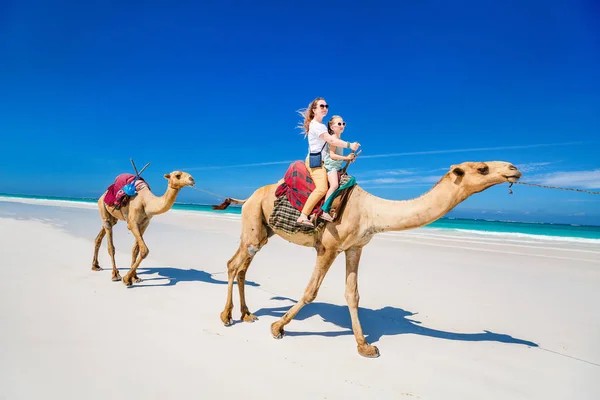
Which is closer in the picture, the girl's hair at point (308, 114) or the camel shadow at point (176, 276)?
the girl's hair at point (308, 114)

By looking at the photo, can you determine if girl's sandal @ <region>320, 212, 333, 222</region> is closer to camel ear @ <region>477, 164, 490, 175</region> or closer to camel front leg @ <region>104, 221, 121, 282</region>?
camel ear @ <region>477, 164, 490, 175</region>

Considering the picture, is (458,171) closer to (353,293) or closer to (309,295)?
(353,293)

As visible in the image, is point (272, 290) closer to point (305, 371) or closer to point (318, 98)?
point (305, 371)

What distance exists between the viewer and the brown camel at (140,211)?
6043 millimetres

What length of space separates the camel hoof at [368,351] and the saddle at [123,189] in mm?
5322

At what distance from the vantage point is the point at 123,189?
22.5 ft

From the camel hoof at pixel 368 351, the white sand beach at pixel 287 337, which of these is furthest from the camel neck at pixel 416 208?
the white sand beach at pixel 287 337

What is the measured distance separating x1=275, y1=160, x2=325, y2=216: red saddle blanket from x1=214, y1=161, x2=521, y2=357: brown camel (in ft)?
0.80

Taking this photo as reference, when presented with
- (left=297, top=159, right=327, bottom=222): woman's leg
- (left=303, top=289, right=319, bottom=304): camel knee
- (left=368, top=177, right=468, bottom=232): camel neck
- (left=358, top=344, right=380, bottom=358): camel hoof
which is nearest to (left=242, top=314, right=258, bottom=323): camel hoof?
(left=303, top=289, right=319, bottom=304): camel knee

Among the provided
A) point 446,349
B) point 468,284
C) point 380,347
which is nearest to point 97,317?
point 380,347

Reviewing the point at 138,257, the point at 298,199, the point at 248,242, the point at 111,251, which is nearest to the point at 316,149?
the point at 298,199

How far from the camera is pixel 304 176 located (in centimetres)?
411

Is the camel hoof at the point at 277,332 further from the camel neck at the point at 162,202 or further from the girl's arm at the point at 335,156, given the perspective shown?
the camel neck at the point at 162,202

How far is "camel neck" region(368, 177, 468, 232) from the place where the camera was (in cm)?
334
